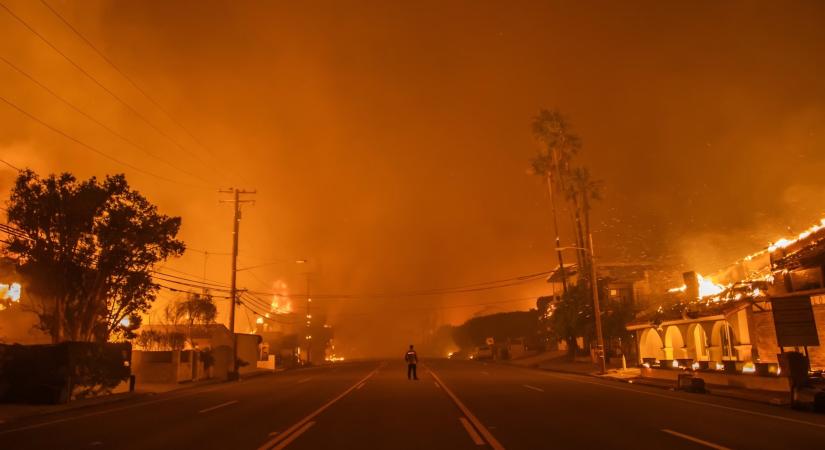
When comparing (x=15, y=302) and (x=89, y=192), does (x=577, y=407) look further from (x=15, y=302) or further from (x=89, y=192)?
(x=15, y=302)

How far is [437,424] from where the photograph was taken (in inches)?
504

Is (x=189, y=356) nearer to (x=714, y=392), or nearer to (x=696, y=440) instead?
(x=714, y=392)

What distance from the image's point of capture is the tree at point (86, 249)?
958 inches

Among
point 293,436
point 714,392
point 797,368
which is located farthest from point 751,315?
point 293,436

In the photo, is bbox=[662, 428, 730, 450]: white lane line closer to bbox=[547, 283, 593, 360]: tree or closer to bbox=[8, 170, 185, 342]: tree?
bbox=[8, 170, 185, 342]: tree

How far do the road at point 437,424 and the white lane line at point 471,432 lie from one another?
0.07 m

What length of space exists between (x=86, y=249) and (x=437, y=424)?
19.5 meters

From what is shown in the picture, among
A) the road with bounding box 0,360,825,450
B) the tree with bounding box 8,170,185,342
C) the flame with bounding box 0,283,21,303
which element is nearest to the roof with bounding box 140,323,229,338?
the flame with bounding box 0,283,21,303

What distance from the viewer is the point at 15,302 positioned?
31.9m

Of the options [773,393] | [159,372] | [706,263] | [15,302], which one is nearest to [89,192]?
[15,302]

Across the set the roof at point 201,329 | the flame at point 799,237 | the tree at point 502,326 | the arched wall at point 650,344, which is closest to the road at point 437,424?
the flame at point 799,237

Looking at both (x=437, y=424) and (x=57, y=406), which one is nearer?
(x=437, y=424)

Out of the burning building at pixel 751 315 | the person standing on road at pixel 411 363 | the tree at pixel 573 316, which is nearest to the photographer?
the burning building at pixel 751 315

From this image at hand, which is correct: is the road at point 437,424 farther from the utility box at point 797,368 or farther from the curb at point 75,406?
the curb at point 75,406
